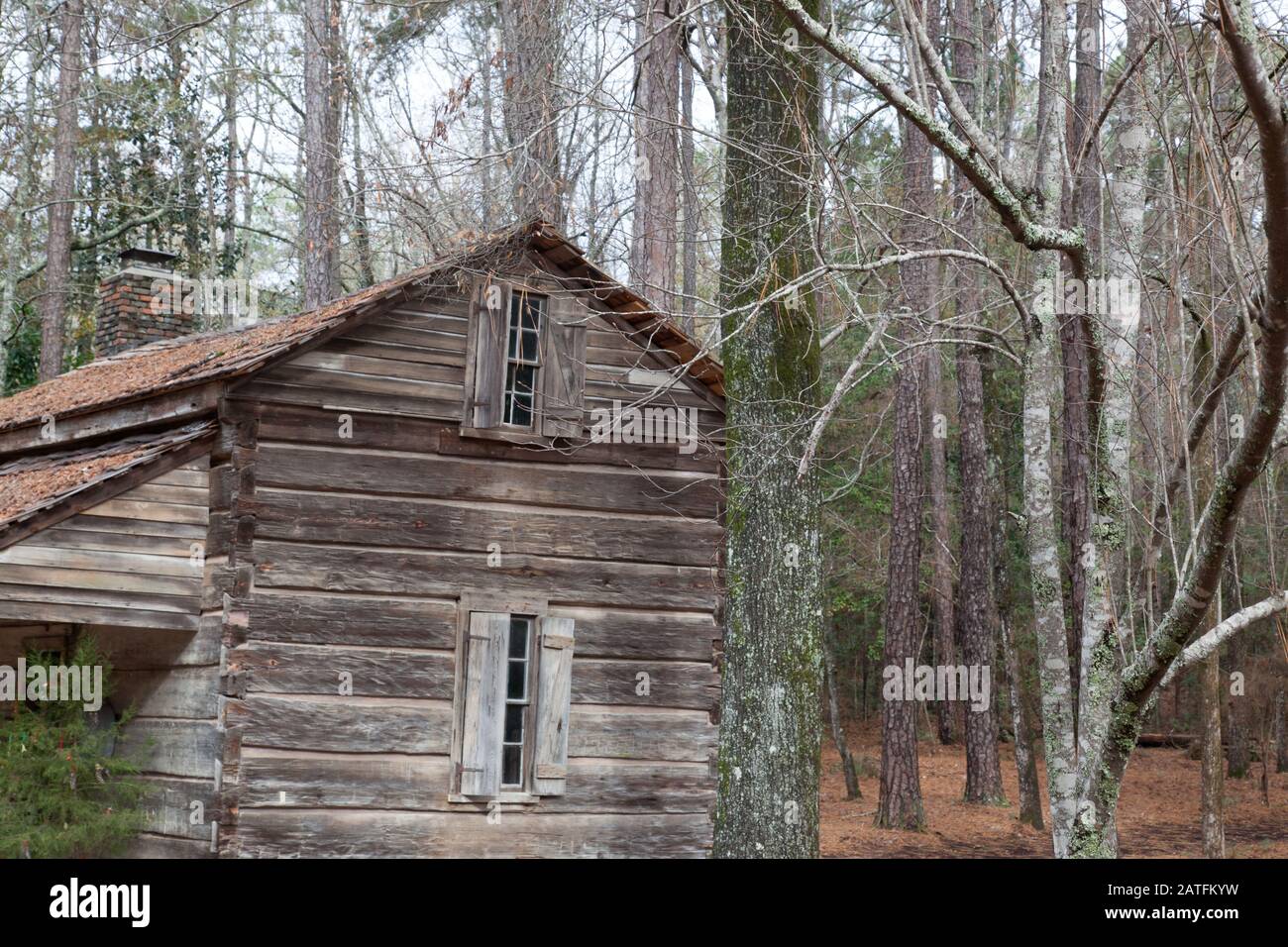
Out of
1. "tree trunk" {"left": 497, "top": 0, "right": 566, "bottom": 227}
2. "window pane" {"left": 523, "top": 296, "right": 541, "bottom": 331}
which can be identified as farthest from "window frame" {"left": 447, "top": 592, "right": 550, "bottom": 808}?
"tree trunk" {"left": 497, "top": 0, "right": 566, "bottom": 227}

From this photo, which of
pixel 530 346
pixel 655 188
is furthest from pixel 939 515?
pixel 530 346

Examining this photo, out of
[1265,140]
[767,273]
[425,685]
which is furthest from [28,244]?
[1265,140]

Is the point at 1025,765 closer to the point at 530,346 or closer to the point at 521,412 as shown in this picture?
the point at 521,412

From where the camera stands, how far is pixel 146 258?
57.9 ft

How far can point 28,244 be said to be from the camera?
29047mm

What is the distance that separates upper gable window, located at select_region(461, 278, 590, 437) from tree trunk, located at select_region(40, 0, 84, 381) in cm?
1426

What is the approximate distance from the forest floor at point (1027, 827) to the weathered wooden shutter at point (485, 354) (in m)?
8.30

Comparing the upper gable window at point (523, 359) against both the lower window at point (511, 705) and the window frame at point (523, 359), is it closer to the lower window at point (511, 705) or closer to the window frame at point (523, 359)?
the window frame at point (523, 359)

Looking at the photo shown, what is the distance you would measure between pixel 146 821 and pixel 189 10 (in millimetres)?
22239

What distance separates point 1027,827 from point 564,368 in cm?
1129

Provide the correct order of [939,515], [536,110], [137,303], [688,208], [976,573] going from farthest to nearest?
[939,515] → [976,573] → [137,303] → [536,110] → [688,208]

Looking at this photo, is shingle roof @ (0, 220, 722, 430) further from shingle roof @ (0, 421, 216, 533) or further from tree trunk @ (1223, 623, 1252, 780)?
tree trunk @ (1223, 623, 1252, 780)

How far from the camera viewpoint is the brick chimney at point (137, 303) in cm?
1745

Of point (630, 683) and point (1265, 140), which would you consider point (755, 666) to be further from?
point (1265, 140)
